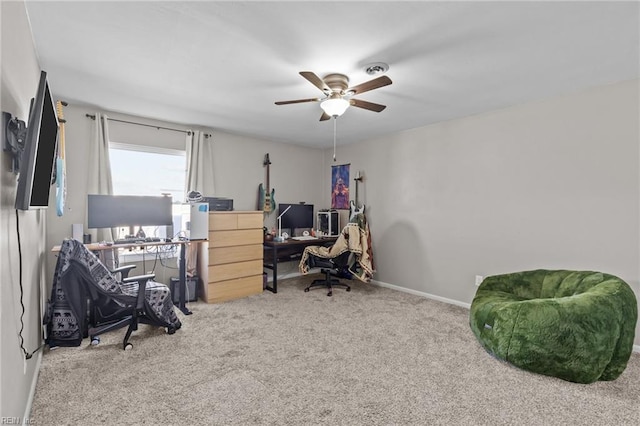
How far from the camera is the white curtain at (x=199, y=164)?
415cm

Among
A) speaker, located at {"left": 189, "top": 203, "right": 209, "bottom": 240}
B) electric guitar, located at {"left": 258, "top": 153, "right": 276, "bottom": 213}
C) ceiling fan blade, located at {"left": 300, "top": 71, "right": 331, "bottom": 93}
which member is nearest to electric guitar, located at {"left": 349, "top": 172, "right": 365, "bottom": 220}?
electric guitar, located at {"left": 258, "top": 153, "right": 276, "bottom": 213}

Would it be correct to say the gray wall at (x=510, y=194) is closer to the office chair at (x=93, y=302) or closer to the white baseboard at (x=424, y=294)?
the white baseboard at (x=424, y=294)

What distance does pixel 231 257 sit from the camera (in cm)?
402

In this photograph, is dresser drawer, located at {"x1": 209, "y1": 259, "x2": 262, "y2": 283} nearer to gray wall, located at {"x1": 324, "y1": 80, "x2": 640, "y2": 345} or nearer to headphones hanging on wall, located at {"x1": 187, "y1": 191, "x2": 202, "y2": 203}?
headphones hanging on wall, located at {"x1": 187, "y1": 191, "x2": 202, "y2": 203}

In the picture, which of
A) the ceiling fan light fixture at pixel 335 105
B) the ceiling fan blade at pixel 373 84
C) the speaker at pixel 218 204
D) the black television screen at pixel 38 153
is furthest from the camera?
the speaker at pixel 218 204

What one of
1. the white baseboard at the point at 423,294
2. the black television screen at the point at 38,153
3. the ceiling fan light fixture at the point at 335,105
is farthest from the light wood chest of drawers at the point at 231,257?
the black television screen at the point at 38,153

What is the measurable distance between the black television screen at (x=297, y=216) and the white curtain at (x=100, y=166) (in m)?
2.38

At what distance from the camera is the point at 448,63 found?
2350mm

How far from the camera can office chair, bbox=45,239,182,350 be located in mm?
2371

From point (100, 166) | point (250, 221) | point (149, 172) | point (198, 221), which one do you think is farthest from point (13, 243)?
point (250, 221)

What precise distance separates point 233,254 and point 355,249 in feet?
5.43

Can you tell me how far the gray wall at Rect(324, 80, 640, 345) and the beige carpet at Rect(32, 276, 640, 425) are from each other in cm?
97

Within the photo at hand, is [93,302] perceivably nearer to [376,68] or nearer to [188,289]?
[188,289]

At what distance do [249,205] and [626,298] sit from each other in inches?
172
